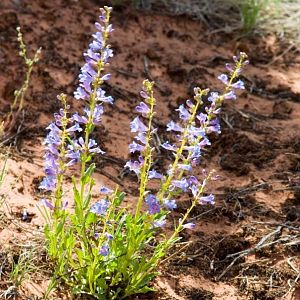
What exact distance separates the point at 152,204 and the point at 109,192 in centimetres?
22

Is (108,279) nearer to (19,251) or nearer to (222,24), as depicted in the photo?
(19,251)

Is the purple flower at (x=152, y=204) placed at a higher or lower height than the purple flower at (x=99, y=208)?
higher

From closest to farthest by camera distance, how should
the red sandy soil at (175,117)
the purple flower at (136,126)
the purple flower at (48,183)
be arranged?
the purple flower at (136,126) < the purple flower at (48,183) < the red sandy soil at (175,117)

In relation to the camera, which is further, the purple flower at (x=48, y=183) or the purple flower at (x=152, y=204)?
the purple flower at (x=48, y=183)

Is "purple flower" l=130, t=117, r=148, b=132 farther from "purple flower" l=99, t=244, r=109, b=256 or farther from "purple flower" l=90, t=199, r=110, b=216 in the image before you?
"purple flower" l=99, t=244, r=109, b=256

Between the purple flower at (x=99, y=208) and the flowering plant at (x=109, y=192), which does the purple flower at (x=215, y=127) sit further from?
the purple flower at (x=99, y=208)

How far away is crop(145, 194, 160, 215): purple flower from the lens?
2436mm

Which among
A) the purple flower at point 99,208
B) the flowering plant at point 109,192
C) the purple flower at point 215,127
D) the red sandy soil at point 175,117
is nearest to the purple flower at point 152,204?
the flowering plant at point 109,192

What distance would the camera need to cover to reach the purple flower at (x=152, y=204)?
2.44 meters

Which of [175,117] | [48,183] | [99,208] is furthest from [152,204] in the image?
[175,117]

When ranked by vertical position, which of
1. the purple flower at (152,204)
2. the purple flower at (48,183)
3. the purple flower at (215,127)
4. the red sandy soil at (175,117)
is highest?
the purple flower at (215,127)

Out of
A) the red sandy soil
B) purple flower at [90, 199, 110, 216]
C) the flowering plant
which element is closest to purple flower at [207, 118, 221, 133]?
the flowering plant

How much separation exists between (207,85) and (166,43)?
78 cm

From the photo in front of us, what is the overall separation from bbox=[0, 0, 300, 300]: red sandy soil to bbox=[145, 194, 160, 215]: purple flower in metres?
0.57
